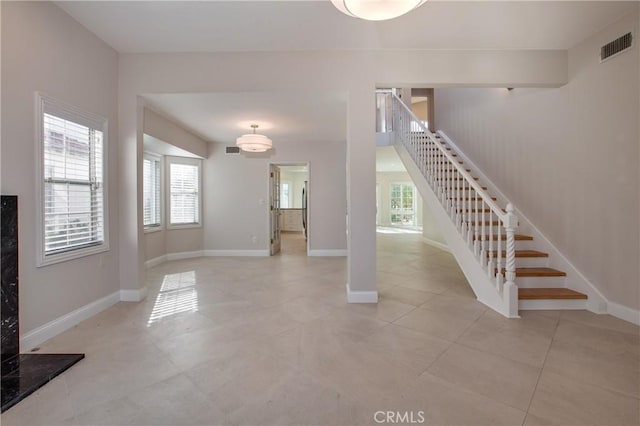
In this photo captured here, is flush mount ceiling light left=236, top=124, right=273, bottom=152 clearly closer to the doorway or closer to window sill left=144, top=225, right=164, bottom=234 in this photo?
the doorway

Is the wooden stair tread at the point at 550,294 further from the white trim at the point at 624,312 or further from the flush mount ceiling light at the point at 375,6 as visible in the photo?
the flush mount ceiling light at the point at 375,6

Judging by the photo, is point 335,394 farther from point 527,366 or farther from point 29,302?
point 29,302

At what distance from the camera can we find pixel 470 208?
3512mm

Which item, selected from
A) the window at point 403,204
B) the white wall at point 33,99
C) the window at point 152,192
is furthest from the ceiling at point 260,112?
the window at point 403,204

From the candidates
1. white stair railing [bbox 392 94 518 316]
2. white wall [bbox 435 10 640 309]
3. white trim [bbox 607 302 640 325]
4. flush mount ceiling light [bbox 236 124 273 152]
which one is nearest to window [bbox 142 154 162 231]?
flush mount ceiling light [bbox 236 124 273 152]

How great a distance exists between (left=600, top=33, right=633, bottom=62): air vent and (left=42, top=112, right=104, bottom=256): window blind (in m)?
5.29

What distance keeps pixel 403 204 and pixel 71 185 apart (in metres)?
11.3

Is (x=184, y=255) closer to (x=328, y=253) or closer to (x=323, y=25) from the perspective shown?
(x=328, y=253)

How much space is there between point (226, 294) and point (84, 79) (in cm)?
272

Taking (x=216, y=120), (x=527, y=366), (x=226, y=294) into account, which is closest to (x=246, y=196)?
(x=216, y=120)

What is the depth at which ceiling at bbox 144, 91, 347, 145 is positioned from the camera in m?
3.46

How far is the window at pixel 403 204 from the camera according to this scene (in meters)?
12.0

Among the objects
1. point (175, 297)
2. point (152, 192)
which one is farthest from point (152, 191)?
point (175, 297)

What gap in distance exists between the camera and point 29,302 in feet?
7.11
